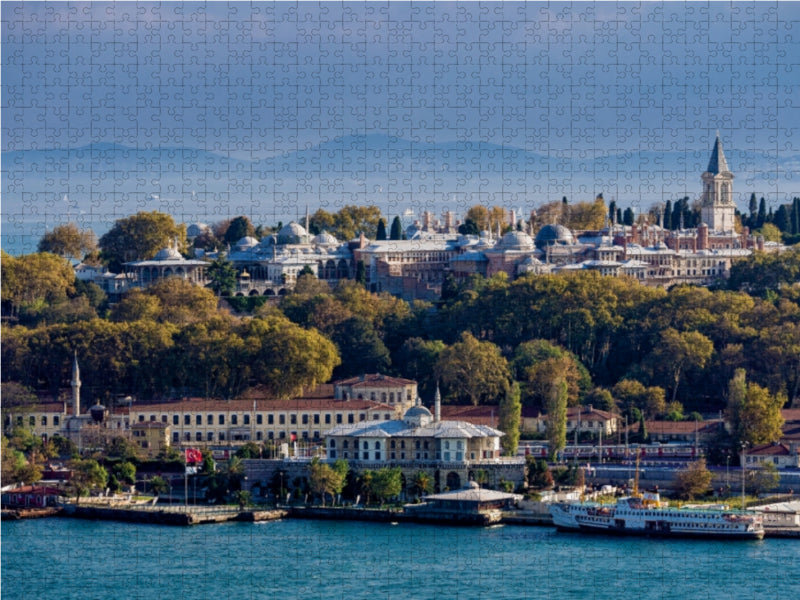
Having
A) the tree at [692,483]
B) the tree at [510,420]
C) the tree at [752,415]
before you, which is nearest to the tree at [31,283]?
the tree at [510,420]

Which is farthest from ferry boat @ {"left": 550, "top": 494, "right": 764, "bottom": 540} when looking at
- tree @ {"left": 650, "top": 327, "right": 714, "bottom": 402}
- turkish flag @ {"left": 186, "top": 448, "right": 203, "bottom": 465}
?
tree @ {"left": 650, "top": 327, "right": 714, "bottom": 402}

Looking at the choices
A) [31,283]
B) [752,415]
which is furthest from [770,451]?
[31,283]

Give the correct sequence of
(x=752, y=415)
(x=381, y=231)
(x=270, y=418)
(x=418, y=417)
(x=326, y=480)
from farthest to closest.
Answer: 1. (x=381, y=231)
2. (x=270, y=418)
3. (x=752, y=415)
4. (x=418, y=417)
5. (x=326, y=480)

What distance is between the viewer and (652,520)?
4031 centimetres

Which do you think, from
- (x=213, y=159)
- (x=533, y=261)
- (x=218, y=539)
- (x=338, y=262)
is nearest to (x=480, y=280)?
(x=533, y=261)

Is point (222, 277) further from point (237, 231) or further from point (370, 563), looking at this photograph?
point (370, 563)

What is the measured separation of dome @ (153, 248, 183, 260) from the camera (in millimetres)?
67000

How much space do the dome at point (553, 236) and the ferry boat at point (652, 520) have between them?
91.6 ft

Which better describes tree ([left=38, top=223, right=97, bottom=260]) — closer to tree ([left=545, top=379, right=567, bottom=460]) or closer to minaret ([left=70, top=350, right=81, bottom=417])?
minaret ([left=70, top=350, right=81, bottom=417])

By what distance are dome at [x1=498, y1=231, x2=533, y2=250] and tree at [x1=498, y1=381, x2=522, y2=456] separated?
2054cm

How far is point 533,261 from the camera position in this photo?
6544cm

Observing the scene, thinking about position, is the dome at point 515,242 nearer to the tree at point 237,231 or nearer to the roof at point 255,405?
the tree at point 237,231

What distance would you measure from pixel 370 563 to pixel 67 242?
112 feet

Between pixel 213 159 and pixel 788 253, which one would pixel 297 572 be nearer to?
pixel 213 159
